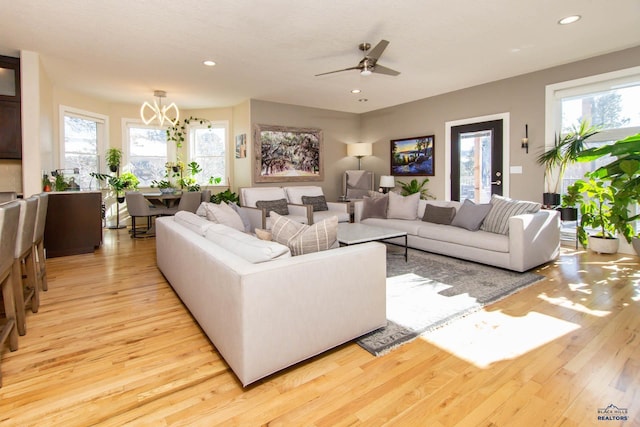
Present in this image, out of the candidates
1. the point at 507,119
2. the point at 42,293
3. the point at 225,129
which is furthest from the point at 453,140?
the point at 42,293

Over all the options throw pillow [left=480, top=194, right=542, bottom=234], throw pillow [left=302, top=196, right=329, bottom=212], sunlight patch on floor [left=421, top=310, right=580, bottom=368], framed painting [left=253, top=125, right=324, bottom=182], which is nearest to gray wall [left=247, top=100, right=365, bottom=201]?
framed painting [left=253, top=125, right=324, bottom=182]

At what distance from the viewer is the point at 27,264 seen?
108 inches

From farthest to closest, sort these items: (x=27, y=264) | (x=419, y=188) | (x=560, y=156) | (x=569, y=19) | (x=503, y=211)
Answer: (x=419, y=188) < (x=560, y=156) < (x=503, y=211) < (x=569, y=19) < (x=27, y=264)

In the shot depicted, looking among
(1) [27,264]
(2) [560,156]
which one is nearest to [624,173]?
(2) [560,156]

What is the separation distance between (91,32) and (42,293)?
2.71 metres

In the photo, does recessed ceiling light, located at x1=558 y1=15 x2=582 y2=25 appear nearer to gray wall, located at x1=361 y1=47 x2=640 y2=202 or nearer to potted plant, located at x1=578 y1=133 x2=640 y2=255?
potted plant, located at x1=578 y1=133 x2=640 y2=255

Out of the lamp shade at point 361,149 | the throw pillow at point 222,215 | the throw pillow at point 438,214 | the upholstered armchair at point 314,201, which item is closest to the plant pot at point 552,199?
the throw pillow at point 438,214

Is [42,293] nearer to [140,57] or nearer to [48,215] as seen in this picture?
[48,215]

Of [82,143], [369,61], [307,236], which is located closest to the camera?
[307,236]

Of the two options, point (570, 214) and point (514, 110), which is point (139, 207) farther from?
point (570, 214)

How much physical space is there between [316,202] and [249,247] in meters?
4.10

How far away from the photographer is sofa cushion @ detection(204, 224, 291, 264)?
1.84m

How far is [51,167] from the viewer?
5.14m

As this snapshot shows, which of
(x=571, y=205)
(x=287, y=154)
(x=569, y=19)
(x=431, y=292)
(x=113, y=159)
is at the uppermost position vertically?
(x=569, y=19)
